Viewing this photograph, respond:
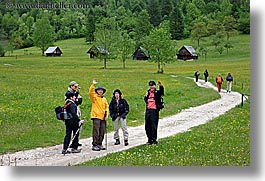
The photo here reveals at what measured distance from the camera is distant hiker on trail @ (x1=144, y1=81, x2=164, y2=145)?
481 inches

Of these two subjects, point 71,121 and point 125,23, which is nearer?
point 71,121

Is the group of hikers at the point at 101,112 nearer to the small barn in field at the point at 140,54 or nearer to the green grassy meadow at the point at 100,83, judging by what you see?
the green grassy meadow at the point at 100,83

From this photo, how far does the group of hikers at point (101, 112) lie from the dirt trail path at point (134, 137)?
266mm

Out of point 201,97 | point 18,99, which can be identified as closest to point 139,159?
point 18,99

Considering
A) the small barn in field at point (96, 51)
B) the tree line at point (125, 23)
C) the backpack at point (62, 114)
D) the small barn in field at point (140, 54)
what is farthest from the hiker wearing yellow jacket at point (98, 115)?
the small barn in field at point (140, 54)

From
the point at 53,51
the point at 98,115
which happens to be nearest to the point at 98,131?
the point at 98,115

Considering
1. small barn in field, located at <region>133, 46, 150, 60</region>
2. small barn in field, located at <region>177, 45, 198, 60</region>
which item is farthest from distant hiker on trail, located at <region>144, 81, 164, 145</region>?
small barn in field, located at <region>177, 45, 198, 60</region>

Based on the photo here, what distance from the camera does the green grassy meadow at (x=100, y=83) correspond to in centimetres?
1184

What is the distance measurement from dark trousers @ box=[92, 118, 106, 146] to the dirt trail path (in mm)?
262

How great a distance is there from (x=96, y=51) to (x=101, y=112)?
2.23m

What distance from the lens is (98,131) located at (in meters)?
12.2
